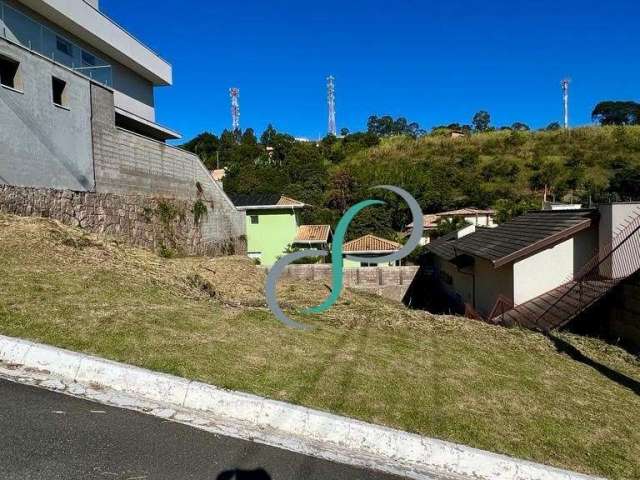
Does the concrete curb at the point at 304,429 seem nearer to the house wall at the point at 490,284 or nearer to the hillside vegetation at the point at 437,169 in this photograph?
the house wall at the point at 490,284

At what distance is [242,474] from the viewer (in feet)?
9.50

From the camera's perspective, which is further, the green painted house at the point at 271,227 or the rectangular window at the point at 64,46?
the green painted house at the point at 271,227

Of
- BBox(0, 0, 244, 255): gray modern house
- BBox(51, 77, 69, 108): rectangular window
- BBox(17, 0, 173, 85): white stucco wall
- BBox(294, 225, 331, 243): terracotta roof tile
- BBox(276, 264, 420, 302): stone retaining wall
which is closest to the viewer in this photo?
BBox(0, 0, 244, 255): gray modern house

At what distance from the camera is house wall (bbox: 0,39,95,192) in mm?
9789

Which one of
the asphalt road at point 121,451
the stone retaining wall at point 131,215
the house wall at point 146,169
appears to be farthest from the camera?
the house wall at point 146,169

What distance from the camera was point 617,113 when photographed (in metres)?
91.6

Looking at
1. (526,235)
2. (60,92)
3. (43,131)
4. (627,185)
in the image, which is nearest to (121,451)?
(43,131)

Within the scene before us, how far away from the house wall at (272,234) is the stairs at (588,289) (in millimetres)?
21470

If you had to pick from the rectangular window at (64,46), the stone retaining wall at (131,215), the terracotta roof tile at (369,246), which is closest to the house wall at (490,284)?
the stone retaining wall at (131,215)

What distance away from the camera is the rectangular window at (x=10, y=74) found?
1005cm

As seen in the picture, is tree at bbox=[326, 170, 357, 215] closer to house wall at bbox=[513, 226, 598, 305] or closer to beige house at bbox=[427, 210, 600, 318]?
beige house at bbox=[427, 210, 600, 318]

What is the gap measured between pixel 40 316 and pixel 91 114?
365 inches

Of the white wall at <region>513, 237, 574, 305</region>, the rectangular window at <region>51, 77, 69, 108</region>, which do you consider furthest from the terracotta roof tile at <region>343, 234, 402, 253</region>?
the rectangular window at <region>51, 77, 69, 108</region>

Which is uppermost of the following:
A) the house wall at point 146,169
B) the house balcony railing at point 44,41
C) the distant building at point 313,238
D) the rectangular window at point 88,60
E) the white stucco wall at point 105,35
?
the white stucco wall at point 105,35
